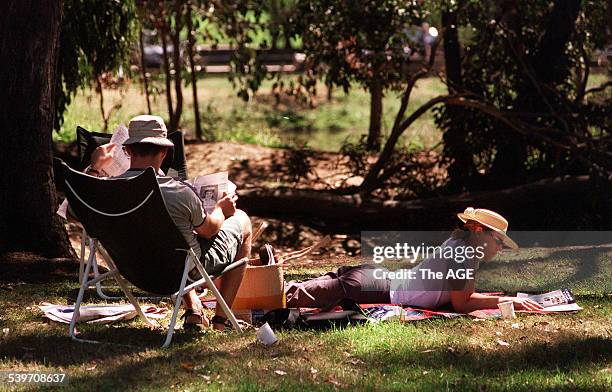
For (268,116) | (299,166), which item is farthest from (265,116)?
(299,166)

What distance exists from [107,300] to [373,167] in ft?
19.7

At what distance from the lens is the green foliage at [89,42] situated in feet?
40.3

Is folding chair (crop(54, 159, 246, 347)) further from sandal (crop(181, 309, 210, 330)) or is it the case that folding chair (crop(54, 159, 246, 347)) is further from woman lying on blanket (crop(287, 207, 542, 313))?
woman lying on blanket (crop(287, 207, 542, 313))

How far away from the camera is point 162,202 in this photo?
574 cm

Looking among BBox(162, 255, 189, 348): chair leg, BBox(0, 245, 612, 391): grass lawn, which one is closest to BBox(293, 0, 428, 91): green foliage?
BBox(0, 245, 612, 391): grass lawn

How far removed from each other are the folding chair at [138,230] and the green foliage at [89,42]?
6.32 metres

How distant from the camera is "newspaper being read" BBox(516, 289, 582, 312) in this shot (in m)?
6.96

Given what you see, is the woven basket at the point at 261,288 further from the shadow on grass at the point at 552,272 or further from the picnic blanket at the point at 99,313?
the shadow on grass at the point at 552,272

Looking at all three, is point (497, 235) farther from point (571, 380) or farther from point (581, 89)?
point (581, 89)

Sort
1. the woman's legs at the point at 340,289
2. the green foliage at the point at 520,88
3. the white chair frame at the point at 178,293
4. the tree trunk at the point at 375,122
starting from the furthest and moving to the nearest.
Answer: the tree trunk at the point at 375,122, the green foliage at the point at 520,88, the woman's legs at the point at 340,289, the white chair frame at the point at 178,293

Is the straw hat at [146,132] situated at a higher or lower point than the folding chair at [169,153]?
higher

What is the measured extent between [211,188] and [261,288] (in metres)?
0.67

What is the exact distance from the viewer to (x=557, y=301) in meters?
7.09

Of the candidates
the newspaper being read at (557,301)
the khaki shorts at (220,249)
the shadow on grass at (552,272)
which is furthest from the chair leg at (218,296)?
the shadow on grass at (552,272)
